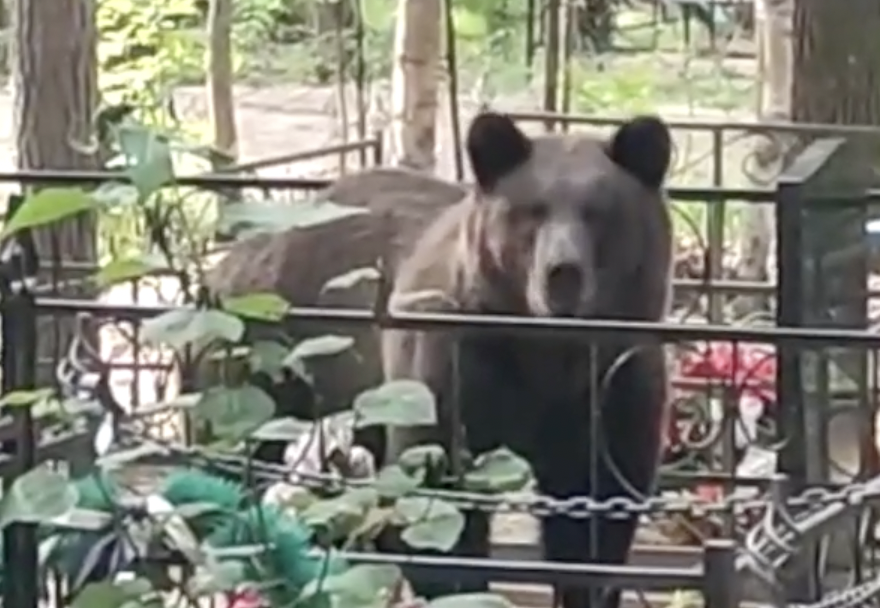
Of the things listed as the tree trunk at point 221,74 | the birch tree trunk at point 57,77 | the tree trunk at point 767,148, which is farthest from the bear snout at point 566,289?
the tree trunk at point 221,74

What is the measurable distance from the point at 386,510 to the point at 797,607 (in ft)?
3.90

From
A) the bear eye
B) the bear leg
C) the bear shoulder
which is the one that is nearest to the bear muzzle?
the bear eye

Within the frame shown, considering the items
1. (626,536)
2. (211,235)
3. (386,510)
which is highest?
(211,235)

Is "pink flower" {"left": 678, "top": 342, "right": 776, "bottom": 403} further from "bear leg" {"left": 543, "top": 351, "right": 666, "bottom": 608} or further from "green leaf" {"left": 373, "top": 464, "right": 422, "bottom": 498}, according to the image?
"green leaf" {"left": 373, "top": 464, "right": 422, "bottom": 498}

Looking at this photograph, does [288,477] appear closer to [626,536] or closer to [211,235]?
[211,235]

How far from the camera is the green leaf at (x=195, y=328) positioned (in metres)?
2.05

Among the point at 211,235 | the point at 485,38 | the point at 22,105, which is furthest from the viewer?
the point at 485,38

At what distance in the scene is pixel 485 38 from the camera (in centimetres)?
1088

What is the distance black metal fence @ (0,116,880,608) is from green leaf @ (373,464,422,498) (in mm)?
367

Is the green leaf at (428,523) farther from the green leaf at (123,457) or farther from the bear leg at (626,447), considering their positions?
the bear leg at (626,447)

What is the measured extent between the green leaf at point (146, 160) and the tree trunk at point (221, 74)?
26.9 feet

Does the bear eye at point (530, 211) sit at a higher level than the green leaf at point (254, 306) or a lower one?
lower

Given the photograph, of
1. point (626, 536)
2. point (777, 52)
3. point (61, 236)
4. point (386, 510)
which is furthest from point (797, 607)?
point (777, 52)

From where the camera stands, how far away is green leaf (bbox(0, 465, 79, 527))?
2.11m
